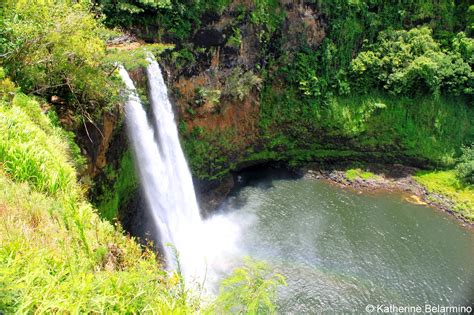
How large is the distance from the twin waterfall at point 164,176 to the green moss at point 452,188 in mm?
13831

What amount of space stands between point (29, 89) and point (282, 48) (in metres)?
14.4

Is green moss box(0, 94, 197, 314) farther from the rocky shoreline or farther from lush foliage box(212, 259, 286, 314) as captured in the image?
the rocky shoreline

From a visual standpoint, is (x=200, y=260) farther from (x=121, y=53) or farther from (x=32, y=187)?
(x=32, y=187)

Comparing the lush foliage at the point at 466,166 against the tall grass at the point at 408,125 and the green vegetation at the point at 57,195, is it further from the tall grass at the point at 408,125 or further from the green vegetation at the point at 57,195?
the green vegetation at the point at 57,195

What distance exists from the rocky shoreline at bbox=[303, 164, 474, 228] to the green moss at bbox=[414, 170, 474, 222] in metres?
0.28

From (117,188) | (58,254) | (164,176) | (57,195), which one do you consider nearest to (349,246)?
(164,176)

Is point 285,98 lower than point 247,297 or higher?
lower

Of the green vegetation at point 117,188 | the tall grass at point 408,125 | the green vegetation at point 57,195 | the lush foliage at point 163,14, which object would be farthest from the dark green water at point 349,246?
the green vegetation at point 57,195

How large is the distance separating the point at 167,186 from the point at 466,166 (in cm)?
1697

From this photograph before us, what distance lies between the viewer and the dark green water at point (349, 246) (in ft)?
48.2

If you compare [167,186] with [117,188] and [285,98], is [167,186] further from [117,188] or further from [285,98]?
[285,98]

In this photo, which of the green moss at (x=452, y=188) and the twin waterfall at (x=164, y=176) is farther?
the green moss at (x=452, y=188)

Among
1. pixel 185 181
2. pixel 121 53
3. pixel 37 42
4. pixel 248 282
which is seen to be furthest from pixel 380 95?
pixel 248 282

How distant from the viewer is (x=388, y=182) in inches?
855
